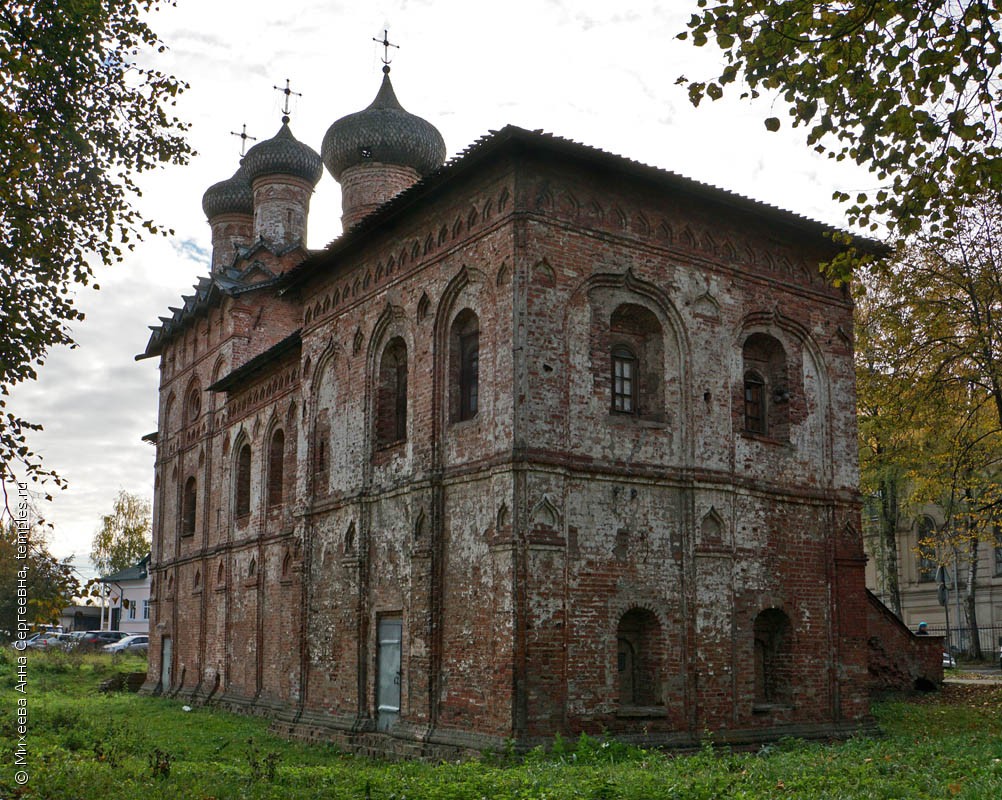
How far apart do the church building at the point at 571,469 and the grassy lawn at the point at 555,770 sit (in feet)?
2.74

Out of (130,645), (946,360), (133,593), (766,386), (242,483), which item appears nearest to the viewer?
(766,386)

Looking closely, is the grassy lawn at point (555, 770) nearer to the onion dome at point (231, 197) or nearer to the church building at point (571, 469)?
the church building at point (571, 469)

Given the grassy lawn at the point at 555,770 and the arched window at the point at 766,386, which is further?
the arched window at the point at 766,386

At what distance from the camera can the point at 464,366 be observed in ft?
46.2

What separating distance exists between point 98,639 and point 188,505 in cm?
2453

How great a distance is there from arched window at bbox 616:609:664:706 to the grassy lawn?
110cm

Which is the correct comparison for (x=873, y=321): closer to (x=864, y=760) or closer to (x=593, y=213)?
(x=593, y=213)

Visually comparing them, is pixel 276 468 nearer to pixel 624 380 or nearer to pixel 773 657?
pixel 624 380

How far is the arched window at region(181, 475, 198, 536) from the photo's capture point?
26.3 m

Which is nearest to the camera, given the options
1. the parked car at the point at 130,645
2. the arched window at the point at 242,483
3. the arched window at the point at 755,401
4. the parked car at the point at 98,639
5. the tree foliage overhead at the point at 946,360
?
the arched window at the point at 755,401

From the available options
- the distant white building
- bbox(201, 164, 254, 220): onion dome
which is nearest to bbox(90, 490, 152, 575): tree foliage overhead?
the distant white building

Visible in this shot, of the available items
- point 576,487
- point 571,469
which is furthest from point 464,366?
point 576,487

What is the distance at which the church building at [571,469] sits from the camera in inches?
486

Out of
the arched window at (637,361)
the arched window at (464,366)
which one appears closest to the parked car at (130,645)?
the arched window at (464,366)
